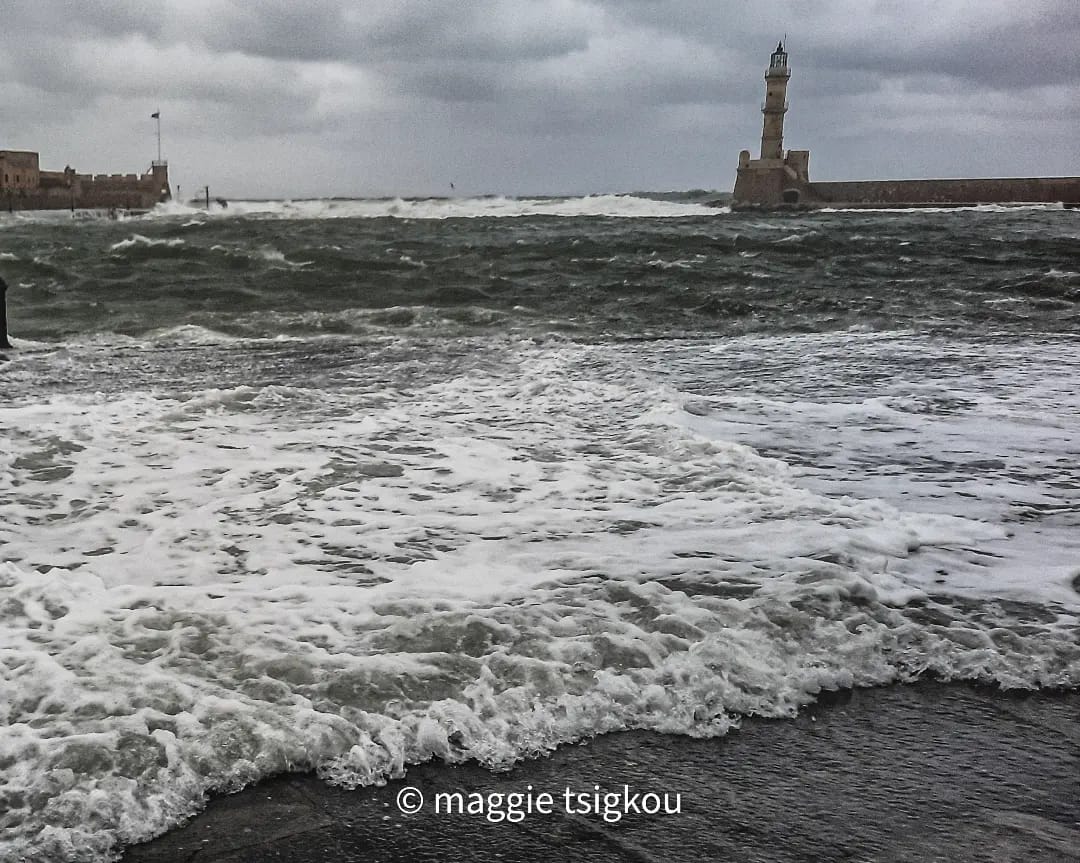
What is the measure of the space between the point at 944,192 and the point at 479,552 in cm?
6368

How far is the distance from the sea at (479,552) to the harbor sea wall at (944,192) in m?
54.9

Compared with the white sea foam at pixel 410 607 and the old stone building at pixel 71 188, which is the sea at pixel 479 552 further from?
the old stone building at pixel 71 188

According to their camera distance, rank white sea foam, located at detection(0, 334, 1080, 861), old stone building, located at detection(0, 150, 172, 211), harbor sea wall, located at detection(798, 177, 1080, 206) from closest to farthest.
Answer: white sea foam, located at detection(0, 334, 1080, 861), harbor sea wall, located at detection(798, 177, 1080, 206), old stone building, located at detection(0, 150, 172, 211)

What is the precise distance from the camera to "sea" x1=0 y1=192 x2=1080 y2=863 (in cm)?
217

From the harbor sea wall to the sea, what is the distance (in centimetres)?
5488

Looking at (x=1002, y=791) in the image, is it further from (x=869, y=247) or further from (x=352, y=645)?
(x=869, y=247)

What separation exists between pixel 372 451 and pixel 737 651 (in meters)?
2.67

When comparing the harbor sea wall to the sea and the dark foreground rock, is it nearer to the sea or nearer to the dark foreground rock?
the sea

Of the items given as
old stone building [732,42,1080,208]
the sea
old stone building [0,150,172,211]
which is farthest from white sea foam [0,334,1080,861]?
old stone building [0,150,172,211]

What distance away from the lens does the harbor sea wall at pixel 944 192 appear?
5500cm

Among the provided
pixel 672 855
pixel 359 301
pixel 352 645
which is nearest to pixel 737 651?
pixel 672 855

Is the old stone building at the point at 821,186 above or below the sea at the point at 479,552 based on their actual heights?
above

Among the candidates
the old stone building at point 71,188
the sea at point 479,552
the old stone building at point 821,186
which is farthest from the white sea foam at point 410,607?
the old stone building at point 71,188

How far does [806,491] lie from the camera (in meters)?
3.99
